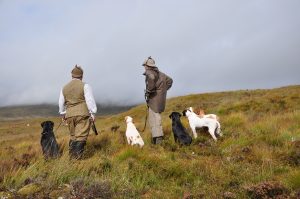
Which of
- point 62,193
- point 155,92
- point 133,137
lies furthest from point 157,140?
point 62,193

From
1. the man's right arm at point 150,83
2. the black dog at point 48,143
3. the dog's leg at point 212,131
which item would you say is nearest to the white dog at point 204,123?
the dog's leg at point 212,131

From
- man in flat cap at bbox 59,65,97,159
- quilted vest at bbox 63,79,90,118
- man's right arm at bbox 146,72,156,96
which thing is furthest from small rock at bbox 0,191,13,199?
man's right arm at bbox 146,72,156,96

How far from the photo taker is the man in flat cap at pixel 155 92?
12.5 metres

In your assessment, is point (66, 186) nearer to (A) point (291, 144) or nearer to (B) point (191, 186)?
(B) point (191, 186)

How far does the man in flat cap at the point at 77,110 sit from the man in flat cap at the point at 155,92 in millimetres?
2072

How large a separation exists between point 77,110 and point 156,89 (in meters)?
2.60

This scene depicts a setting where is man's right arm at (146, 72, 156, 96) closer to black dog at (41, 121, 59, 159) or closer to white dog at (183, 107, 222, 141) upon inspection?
white dog at (183, 107, 222, 141)

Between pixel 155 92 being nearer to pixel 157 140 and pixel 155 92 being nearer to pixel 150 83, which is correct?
pixel 150 83

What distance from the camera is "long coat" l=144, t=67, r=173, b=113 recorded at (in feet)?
41.1

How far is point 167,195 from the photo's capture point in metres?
7.31

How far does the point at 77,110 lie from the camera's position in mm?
11062

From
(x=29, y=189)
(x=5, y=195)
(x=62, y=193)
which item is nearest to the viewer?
(x=5, y=195)

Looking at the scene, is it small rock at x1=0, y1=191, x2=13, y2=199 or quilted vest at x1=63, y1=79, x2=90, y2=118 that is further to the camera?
quilted vest at x1=63, y1=79, x2=90, y2=118

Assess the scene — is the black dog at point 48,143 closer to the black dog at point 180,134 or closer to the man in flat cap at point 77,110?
the man in flat cap at point 77,110
